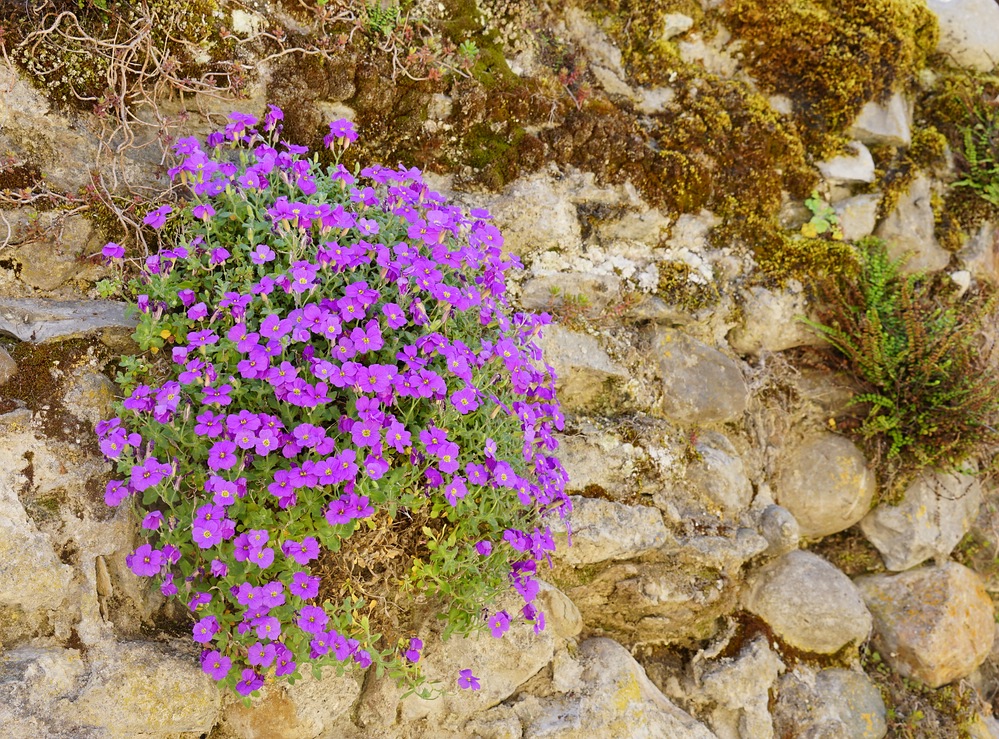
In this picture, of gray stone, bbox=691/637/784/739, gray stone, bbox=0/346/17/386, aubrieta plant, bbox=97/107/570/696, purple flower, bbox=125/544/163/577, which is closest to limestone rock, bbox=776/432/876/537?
gray stone, bbox=691/637/784/739

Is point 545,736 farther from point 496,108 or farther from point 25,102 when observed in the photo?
point 25,102

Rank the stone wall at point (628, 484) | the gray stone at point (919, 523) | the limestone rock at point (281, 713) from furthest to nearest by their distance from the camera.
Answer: the gray stone at point (919, 523), the limestone rock at point (281, 713), the stone wall at point (628, 484)

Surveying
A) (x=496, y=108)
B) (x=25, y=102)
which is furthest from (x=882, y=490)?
(x=25, y=102)

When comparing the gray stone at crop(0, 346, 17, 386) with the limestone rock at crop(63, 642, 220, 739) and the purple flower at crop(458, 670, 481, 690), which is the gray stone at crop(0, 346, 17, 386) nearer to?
the limestone rock at crop(63, 642, 220, 739)

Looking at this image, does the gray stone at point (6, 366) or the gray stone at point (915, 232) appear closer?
the gray stone at point (6, 366)

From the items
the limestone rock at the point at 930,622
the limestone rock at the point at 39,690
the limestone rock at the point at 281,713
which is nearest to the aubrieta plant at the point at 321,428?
the limestone rock at the point at 281,713

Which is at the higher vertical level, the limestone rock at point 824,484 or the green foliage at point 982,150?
the green foliage at point 982,150

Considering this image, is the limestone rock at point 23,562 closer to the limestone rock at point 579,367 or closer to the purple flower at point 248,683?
the purple flower at point 248,683

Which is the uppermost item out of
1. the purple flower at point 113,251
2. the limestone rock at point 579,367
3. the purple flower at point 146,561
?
the purple flower at point 113,251
